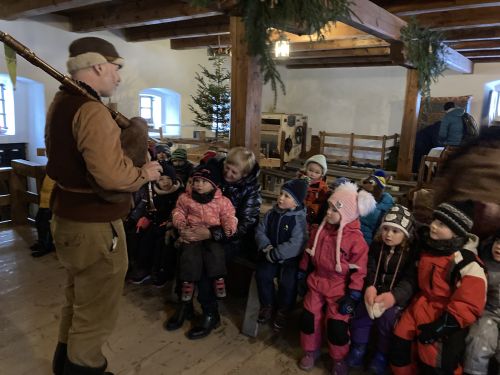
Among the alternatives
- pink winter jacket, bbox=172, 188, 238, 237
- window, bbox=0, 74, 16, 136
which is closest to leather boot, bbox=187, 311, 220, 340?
pink winter jacket, bbox=172, 188, 238, 237

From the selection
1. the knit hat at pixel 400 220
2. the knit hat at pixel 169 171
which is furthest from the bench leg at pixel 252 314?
the knit hat at pixel 169 171

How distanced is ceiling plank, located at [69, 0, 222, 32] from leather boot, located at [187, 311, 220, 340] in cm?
284

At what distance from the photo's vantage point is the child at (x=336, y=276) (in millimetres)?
1959

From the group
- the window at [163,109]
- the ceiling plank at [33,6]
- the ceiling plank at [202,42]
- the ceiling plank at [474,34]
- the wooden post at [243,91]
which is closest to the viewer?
the wooden post at [243,91]

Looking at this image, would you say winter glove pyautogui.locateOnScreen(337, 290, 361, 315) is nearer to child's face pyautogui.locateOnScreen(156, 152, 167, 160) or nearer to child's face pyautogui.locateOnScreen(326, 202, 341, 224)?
child's face pyautogui.locateOnScreen(326, 202, 341, 224)

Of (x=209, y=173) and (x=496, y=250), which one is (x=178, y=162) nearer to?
(x=209, y=173)

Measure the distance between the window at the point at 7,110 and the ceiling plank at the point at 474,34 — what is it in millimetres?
5882

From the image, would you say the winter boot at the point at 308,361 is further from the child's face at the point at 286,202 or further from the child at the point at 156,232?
the child at the point at 156,232

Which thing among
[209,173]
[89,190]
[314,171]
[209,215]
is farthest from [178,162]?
[89,190]

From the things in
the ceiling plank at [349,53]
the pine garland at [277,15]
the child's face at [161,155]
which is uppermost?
the ceiling plank at [349,53]

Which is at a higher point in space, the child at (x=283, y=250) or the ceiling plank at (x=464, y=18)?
the ceiling plank at (x=464, y=18)

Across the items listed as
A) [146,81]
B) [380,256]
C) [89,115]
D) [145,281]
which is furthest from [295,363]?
[146,81]

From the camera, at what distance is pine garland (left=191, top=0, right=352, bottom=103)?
87.6 inches

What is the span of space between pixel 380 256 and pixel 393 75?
720cm
